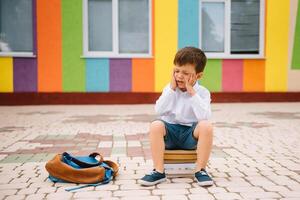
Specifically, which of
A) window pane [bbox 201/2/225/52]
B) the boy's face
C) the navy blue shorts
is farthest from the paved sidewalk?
window pane [bbox 201/2/225/52]

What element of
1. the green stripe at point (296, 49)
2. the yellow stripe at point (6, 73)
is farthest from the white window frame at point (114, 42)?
the green stripe at point (296, 49)

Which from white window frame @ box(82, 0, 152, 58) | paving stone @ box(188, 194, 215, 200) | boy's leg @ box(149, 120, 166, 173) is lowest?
paving stone @ box(188, 194, 215, 200)

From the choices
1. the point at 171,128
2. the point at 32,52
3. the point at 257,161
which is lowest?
the point at 257,161

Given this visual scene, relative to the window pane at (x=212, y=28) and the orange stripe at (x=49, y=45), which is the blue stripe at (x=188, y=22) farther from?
the orange stripe at (x=49, y=45)

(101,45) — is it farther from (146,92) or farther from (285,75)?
(285,75)

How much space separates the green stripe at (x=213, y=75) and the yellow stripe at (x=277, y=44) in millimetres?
1414

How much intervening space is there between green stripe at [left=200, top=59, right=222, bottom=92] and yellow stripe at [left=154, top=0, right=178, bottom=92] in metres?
1.10

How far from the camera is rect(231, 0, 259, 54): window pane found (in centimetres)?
1246

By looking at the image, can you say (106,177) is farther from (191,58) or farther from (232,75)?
(232,75)

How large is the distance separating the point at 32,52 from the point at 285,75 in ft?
23.9

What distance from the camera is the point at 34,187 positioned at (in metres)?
3.45

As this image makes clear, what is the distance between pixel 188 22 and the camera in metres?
12.0

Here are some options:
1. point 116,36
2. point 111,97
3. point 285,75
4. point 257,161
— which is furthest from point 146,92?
point 257,161

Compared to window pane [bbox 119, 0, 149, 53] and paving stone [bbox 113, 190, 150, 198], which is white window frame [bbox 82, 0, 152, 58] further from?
paving stone [bbox 113, 190, 150, 198]
